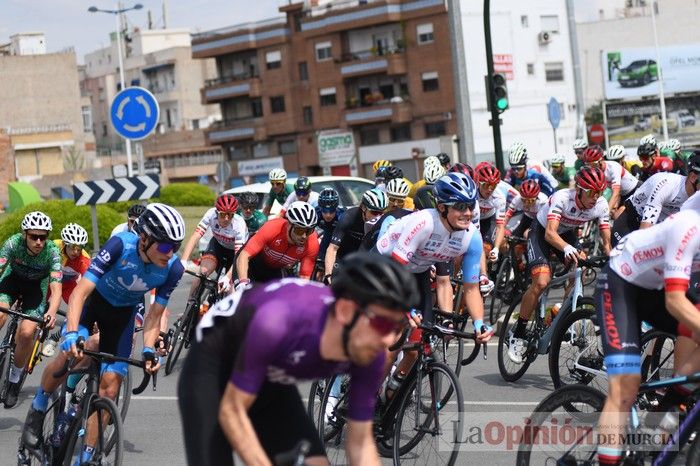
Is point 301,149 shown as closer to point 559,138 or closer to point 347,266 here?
point 559,138

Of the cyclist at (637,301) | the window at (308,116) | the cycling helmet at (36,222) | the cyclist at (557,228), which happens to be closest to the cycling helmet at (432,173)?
the cyclist at (557,228)

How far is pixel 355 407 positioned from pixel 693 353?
2.45 metres

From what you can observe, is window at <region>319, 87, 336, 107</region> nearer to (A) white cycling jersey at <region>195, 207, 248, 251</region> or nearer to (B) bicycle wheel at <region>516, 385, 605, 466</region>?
(A) white cycling jersey at <region>195, 207, 248, 251</region>

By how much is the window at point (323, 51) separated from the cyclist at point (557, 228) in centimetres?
6932

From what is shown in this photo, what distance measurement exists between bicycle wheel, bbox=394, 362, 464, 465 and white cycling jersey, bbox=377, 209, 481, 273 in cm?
99

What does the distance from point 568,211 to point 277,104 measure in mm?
74421

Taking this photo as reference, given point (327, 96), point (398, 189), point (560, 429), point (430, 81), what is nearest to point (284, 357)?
point (560, 429)

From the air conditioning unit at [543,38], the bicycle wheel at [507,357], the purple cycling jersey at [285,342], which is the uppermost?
the air conditioning unit at [543,38]

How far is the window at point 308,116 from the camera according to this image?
83.9m

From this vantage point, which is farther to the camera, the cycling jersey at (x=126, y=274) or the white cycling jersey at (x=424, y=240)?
the white cycling jersey at (x=424, y=240)

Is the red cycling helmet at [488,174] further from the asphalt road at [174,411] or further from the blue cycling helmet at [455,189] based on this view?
the blue cycling helmet at [455,189]

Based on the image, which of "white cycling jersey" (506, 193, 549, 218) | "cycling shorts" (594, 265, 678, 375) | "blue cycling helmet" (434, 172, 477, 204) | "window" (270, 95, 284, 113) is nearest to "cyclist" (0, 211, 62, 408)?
"blue cycling helmet" (434, 172, 477, 204)

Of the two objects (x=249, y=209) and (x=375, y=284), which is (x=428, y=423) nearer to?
(x=375, y=284)

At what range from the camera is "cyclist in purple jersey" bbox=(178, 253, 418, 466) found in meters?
4.64
